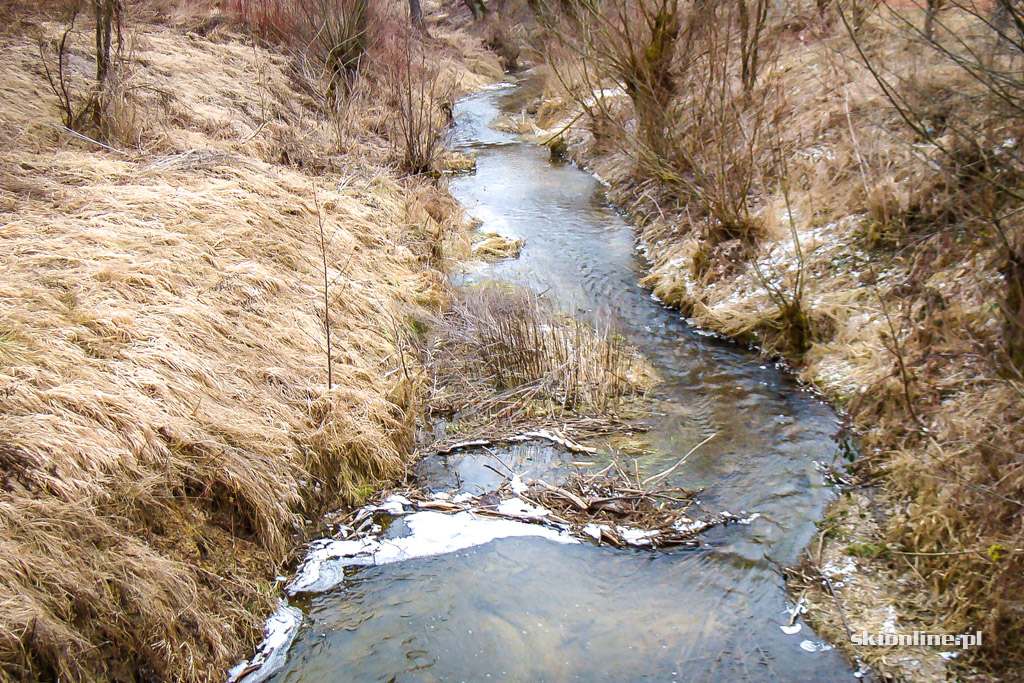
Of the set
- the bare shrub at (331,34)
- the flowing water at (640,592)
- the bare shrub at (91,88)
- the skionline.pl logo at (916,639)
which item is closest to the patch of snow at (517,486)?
the flowing water at (640,592)

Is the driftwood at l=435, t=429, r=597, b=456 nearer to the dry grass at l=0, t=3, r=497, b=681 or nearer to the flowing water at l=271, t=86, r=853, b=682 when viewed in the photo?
the flowing water at l=271, t=86, r=853, b=682

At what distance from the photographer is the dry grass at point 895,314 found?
11.7 feet

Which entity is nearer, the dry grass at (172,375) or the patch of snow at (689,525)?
the dry grass at (172,375)

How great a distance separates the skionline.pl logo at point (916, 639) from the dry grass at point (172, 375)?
9.63 feet

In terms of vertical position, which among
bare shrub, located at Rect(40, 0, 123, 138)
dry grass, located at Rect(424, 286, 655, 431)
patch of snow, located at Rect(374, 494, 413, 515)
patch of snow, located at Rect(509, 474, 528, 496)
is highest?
bare shrub, located at Rect(40, 0, 123, 138)

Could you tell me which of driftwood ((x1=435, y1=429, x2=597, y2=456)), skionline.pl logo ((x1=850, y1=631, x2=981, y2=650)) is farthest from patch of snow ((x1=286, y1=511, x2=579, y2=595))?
skionline.pl logo ((x1=850, y1=631, x2=981, y2=650))

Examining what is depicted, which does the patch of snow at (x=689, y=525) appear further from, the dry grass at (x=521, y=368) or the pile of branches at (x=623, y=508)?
the dry grass at (x=521, y=368)

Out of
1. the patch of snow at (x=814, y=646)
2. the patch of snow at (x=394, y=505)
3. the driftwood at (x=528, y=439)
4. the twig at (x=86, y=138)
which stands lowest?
the patch of snow at (x=814, y=646)

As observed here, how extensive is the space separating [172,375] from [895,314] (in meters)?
5.37

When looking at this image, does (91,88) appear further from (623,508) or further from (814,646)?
(814,646)

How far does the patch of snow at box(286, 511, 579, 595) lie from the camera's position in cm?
397

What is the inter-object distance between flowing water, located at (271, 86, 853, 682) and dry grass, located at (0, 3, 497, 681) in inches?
22.5

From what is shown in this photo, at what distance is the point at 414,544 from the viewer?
4258mm

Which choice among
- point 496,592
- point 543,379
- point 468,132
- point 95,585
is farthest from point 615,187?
point 95,585
